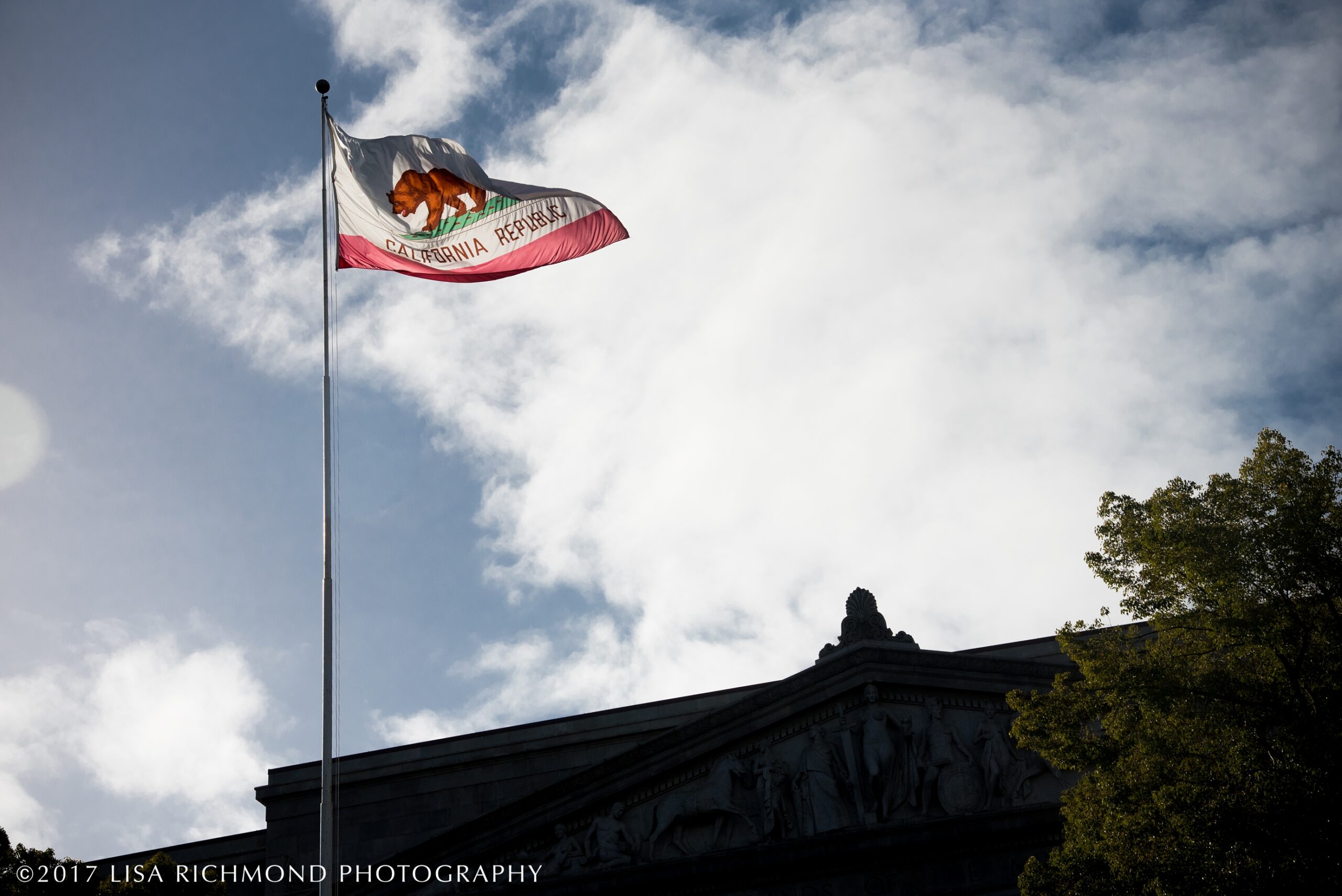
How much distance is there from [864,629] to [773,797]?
3700 mm

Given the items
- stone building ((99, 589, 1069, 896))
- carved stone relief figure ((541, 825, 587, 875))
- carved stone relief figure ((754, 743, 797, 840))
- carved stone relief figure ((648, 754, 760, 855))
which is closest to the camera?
stone building ((99, 589, 1069, 896))

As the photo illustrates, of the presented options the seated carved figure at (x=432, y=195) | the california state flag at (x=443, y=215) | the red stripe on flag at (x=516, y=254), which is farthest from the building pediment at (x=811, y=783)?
the seated carved figure at (x=432, y=195)

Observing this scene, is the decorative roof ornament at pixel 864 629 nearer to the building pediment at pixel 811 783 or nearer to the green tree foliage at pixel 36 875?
the building pediment at pixel 811 783

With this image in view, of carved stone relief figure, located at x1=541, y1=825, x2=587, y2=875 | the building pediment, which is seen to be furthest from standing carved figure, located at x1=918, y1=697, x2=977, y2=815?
carved stone relief figure, located at x1=541, y1=825, x2=587, y2=875

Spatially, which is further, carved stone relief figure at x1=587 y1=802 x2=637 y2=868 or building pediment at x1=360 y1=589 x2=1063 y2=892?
carved stone relief figure at x1=587 y1=802 x2=637 y2=868

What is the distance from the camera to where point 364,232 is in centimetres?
2064

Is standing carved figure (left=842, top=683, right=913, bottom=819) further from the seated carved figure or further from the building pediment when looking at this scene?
the seated carved figure

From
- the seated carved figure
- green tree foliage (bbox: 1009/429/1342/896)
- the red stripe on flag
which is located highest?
the seated carved figure

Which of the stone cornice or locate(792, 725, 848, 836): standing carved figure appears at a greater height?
the stone cornice

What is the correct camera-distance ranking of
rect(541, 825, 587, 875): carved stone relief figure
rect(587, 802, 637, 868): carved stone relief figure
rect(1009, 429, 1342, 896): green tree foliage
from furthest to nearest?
rect(541, 825, 587, 875): carved stone relief figure → rect(587, 802, 637, 868): carved stone relief figure → rect(1009, 429, 1342, 896): green tree foliage

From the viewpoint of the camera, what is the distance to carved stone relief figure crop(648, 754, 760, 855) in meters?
24.4

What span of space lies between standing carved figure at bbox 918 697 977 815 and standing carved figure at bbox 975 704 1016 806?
0.25 m

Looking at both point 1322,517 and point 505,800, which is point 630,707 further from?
point 1322,517

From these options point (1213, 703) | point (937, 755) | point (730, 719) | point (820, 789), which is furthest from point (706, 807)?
point (1213, 703)
